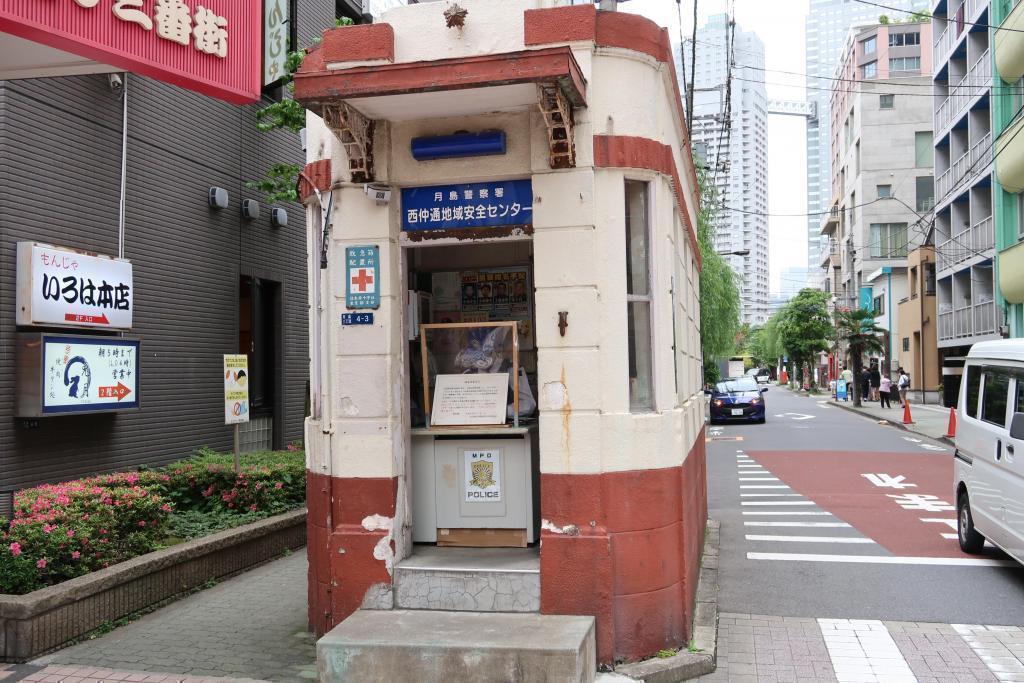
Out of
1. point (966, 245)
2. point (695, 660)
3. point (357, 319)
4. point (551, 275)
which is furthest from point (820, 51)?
point (695, 660)

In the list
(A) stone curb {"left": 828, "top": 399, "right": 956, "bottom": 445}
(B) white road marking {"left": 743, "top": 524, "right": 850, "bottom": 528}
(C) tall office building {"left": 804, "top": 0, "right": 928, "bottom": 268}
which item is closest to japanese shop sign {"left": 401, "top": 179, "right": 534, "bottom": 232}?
(B) white road marking {"left": 743, "top": 524, "right": 850, "bottom": 528}

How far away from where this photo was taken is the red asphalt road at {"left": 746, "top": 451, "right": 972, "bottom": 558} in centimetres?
1029

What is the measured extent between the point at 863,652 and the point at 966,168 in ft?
94.8

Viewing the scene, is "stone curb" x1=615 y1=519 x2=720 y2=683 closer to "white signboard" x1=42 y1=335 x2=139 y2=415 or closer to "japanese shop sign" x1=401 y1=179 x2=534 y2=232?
"japanese shop sign" x1=401 y1=179 x2=534 y2=232

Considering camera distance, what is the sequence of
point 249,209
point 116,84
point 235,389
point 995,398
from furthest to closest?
point 249,209, point 116,84, point 235,389, point 995,398

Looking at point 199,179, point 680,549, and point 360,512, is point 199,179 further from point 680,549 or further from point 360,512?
point 680,549

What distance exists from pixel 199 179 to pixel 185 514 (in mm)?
5282

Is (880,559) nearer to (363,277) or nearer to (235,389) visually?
(363,277)

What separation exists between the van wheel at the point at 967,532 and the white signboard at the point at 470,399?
5.71m

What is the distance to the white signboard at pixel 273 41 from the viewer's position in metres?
10.8

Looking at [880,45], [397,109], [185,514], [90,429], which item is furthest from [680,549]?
[880,45]

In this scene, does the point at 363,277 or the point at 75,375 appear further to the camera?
the point at 75,375

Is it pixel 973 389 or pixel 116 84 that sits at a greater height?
pixel 116 84

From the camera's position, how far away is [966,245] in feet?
101
